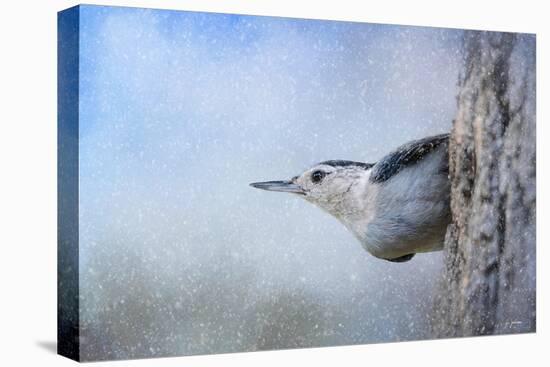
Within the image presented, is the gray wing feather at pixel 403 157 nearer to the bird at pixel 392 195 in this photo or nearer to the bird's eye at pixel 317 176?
the bird at pixel 392 195

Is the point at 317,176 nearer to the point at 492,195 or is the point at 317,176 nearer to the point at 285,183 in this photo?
the point at 285,183

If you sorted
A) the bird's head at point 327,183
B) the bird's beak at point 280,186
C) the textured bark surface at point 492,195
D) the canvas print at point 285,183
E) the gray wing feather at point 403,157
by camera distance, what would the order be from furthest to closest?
the textured bark surface at point 492,195, the gray wing feather at point 403,157, the bird's head at point 327,183, the bird's beak at point 280,186, the canvas print at point 285,183

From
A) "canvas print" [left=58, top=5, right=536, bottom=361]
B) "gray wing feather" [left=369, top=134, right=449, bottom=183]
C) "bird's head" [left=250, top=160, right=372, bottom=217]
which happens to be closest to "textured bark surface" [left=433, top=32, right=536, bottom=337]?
"canvas print" [left=58, top=5, right=536, bottom=361]

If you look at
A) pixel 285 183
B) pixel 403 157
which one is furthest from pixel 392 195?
pixel 285 183

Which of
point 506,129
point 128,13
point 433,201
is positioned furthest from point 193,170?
point 506,129

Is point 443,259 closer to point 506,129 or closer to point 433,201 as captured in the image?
point 433,201

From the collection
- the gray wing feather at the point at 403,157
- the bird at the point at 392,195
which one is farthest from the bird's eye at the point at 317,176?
the gray wing feather at the point at 403,157

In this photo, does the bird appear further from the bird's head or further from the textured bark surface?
the textured bark surface
